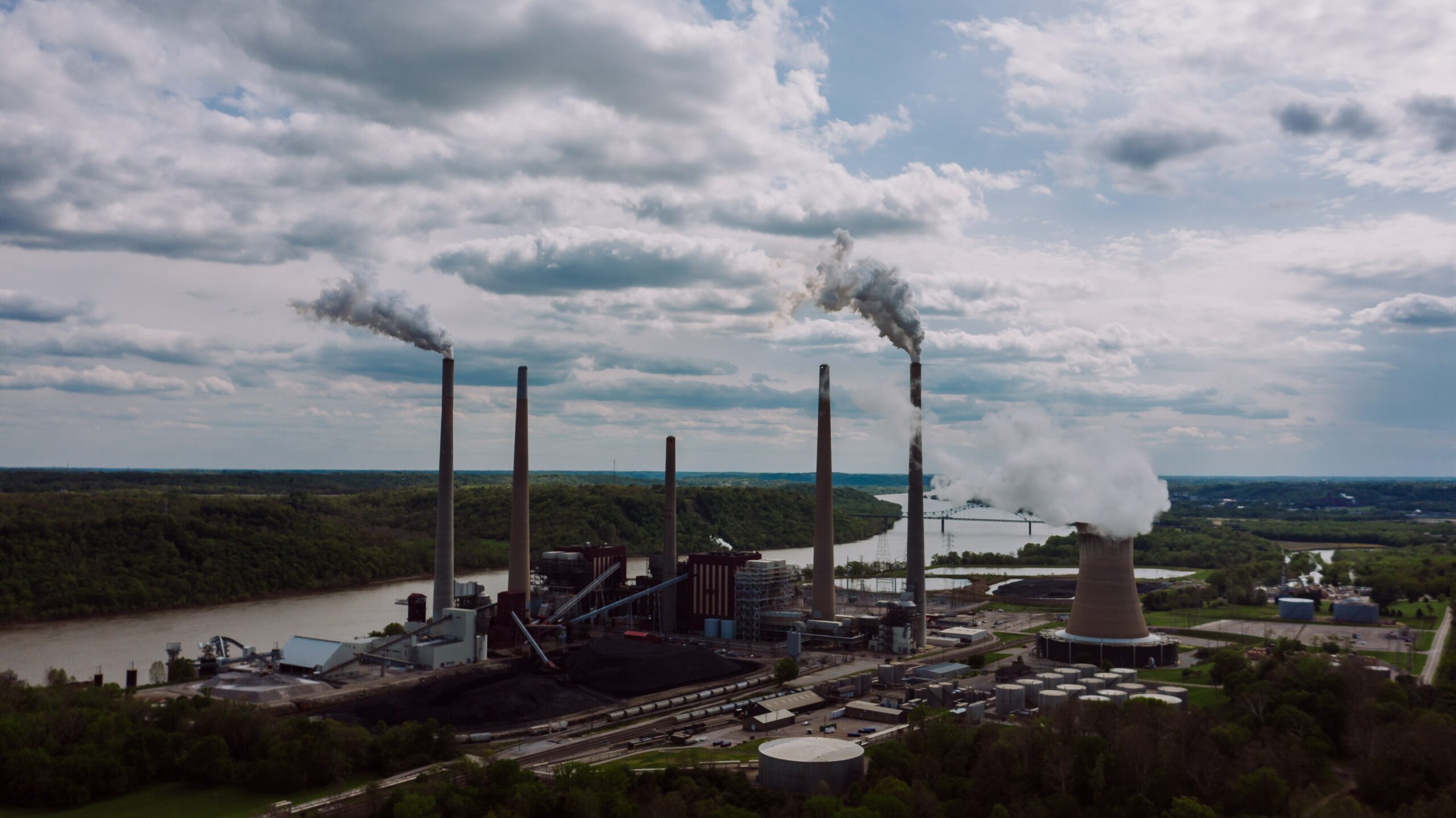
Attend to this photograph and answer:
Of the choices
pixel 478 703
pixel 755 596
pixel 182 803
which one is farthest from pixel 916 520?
pixel 182 803

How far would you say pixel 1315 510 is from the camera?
6329 inches

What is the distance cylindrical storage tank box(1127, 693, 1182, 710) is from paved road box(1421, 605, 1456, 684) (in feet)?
32.3

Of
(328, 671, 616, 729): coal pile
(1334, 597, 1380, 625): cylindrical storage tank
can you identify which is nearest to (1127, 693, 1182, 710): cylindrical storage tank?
(328, 671, 616, 729): coal pile

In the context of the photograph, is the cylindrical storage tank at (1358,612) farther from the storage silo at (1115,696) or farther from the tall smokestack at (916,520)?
the storage silo at (1115,696)

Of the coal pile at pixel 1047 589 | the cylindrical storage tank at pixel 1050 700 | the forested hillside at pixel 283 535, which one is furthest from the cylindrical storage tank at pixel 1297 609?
the forested hillside at pixel 283 535

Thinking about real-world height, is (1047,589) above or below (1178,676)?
below

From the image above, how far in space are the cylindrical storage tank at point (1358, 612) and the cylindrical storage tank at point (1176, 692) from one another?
23697mm

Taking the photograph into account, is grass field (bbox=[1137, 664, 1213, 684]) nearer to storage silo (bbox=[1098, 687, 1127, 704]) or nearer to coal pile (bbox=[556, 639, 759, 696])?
storage silo (bbox=[1098, 687, 1127, 704])

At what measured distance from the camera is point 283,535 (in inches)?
2840

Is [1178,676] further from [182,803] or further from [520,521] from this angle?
[182,803]

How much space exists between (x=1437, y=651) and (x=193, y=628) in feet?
190

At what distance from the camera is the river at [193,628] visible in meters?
42.8

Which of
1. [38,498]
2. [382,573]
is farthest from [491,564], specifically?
[38,498]

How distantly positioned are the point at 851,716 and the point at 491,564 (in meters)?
52.0
